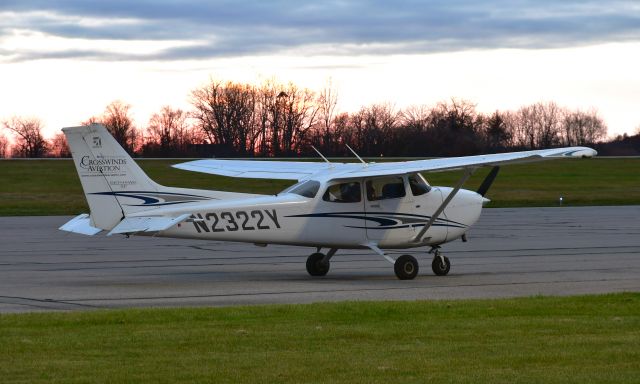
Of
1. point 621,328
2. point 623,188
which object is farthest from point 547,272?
point 623,188

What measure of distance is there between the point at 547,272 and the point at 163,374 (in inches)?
443

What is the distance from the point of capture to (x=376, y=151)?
3194 inches

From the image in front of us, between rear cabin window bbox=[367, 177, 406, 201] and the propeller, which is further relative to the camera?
the propeller

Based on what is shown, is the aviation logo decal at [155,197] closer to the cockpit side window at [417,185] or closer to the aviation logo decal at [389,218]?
the aviation logo decal at [389,218]

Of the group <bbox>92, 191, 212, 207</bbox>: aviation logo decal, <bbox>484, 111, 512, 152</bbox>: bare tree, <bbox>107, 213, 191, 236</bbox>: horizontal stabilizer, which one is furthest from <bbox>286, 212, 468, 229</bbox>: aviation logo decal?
<bbox>484, 111, 512, 152</bbox>: bare tree

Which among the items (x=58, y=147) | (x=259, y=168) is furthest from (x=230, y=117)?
(x=259, y=168)

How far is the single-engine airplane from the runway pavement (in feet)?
2.39

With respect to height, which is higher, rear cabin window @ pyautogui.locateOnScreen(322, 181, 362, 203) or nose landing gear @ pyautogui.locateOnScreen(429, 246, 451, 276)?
rear cabin window @ pyautogui.locateOnScreen(322, 181, 362, 203)

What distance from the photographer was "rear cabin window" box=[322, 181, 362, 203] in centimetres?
1830

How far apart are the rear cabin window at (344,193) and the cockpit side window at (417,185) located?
2.95 feet

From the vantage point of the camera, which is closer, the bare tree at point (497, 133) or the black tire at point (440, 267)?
the black tire at point (440, 267)

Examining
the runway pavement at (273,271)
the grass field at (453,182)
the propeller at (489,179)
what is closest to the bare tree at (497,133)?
the grass field at (453,182)

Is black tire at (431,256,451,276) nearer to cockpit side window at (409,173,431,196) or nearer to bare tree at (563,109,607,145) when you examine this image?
cockpit side window at (409,173,431,196)

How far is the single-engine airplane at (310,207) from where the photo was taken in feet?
55.5
